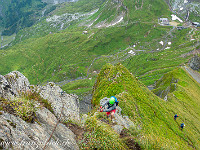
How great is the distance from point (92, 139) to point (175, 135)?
89.6 feet

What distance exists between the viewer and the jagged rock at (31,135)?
1113 cm

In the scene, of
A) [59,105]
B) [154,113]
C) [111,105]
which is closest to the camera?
[111,105]

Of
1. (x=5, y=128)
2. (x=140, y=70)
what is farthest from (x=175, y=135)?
(x=140, y=70)

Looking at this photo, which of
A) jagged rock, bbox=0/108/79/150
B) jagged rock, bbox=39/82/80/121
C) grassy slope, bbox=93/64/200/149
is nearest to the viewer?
jagged rock, bbox=0/108/79/150

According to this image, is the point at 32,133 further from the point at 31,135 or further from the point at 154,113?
the point at 154,113

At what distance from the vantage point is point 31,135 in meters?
12.8

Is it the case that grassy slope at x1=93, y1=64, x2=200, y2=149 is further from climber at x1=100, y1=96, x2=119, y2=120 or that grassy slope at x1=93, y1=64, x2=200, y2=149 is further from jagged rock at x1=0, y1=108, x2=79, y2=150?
jagged rock at x1=0, y1=108, x2=79, y2=150

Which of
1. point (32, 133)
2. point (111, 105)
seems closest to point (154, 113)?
point (111, 105)

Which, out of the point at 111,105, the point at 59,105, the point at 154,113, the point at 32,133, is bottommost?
the point at 154,113

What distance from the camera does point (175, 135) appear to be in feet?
105

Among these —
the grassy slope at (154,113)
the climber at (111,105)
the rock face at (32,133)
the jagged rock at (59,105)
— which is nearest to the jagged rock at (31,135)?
the rock face at (32,133)

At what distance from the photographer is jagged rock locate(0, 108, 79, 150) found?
11.1 metres

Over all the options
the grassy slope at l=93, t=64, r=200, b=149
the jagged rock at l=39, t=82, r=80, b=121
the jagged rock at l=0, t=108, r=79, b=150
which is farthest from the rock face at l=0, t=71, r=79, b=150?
the grassy slope at l=93, t=64, r=200, b=149

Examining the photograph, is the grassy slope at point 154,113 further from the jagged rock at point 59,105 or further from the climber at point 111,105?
the jagged rock at point 59,105
